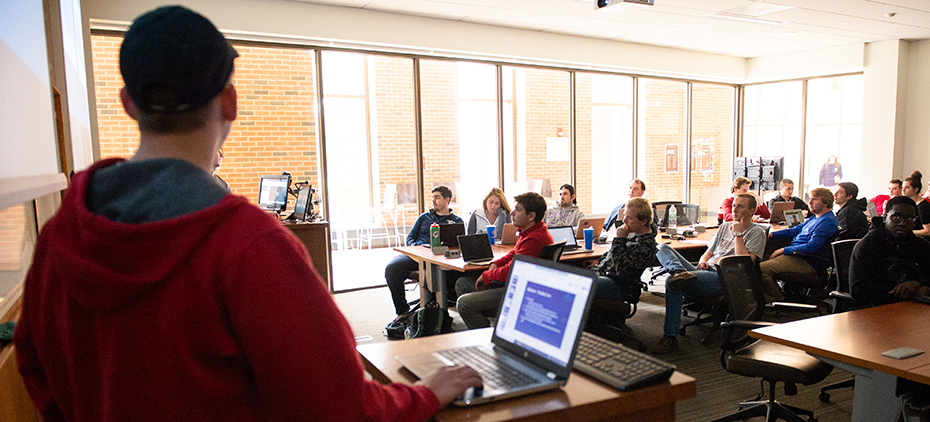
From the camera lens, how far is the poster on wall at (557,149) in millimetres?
8242

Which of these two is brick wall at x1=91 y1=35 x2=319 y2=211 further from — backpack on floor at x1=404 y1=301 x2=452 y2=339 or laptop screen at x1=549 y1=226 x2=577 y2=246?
backpack on floor at x1=404 y1=301 x2=452 y2=339

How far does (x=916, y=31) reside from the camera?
25.5 ft

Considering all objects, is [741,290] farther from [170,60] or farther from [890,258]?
[170,60]

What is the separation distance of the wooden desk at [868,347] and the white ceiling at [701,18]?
355cm

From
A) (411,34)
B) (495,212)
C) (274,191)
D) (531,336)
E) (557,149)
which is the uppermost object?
(411,34)

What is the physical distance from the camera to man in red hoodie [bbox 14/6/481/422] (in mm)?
677

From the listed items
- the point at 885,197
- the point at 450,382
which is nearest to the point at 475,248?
the point at 450,382

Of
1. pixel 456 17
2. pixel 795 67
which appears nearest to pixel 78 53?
pixel 456 17

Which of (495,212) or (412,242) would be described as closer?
(412,242)

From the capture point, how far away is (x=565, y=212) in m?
6.33

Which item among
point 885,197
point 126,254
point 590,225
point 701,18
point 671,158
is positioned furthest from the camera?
point 671,158

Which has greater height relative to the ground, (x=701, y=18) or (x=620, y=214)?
(x=701, y=18)

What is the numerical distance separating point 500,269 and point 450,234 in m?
1.03

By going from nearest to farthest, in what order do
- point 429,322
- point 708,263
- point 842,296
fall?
point 842,296 → point 429,322 → point 708,263
